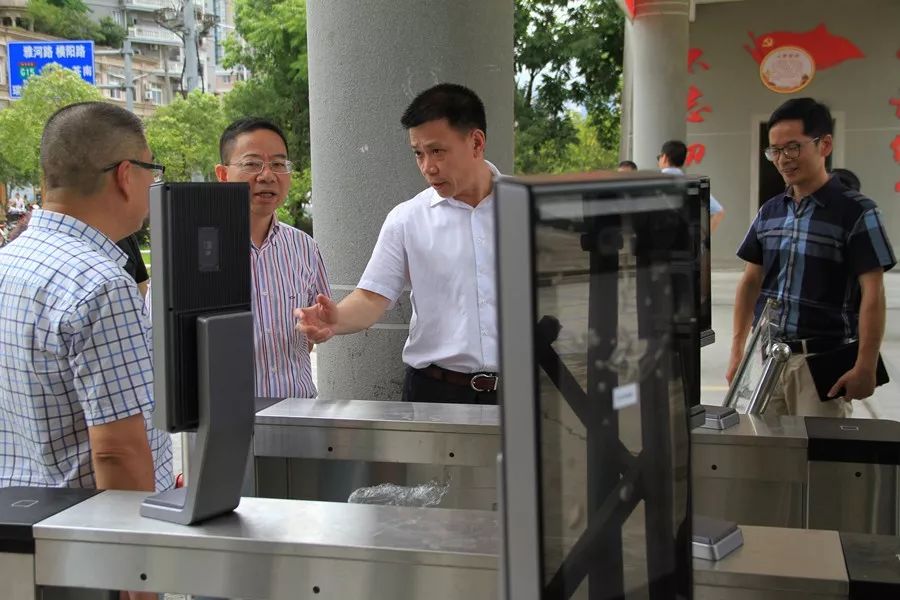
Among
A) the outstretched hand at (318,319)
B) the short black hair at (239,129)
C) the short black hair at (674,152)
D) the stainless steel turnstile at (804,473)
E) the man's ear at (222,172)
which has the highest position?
the short black hair at (674,152)

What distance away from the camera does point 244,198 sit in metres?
1.65

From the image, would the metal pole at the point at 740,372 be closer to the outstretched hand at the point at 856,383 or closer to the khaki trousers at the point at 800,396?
the khaki trousers at the point at 800,396

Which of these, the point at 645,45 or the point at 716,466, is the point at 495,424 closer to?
the point at 716,466

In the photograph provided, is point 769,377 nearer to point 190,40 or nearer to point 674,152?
point 674,152

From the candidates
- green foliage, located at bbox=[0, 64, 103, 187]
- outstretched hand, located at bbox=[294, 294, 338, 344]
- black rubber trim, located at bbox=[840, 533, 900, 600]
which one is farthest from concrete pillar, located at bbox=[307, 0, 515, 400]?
green foliage, located at bbox=[0, 64, 103, 187]

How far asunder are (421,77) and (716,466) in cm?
171

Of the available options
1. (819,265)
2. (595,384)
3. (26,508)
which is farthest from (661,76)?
(595,384)

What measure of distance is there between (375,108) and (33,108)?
21.4 metres

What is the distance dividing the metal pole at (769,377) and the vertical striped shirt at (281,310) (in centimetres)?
119

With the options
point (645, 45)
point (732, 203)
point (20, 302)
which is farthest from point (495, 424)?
point (732, 203)

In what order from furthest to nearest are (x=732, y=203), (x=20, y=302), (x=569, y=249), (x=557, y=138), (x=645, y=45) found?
(x=557, y=138) < (x=732, y=203) < (x=645, y=45) < (x=20, y=302) < (x=569, y=249)

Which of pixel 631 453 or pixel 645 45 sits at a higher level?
pixel 645 45

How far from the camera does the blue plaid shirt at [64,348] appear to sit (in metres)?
1.71

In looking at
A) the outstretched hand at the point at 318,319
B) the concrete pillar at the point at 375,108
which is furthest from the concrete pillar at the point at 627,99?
the outstretched hand at the point at 318,319
